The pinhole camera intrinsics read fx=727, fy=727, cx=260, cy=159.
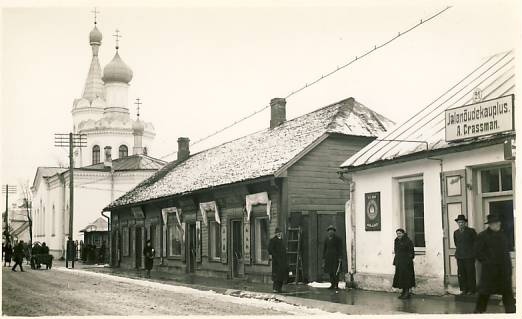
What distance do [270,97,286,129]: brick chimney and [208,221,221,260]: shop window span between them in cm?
406

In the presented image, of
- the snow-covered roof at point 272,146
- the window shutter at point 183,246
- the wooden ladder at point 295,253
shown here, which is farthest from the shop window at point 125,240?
the wooden ladder at point 295,253

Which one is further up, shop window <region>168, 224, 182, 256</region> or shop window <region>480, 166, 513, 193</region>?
shop window <region>480, 166, 513, 193</region>

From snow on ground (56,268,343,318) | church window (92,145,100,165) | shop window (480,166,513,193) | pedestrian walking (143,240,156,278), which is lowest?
snow on ground (56,268,343,318)

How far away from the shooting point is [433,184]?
14.6m

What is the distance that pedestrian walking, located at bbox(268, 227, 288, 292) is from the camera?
1703 centimetres

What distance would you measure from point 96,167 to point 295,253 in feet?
98.6

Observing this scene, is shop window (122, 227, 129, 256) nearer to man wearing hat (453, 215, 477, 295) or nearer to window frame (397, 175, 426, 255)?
window frame (397, 175, 426, 255)

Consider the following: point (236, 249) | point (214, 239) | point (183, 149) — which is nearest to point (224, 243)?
point (236, 249)

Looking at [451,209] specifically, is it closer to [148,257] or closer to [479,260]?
[479,260]

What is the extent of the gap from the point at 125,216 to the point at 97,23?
19727mm

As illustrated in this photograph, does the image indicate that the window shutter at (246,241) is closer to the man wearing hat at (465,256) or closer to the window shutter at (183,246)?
the window shutter at (183,246)

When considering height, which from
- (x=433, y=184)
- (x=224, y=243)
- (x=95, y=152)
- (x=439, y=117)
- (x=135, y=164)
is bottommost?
(x=224, y=243)

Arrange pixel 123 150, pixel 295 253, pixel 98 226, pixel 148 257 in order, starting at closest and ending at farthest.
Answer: pixel 295 253 < pixel 148 257 < pixel 98 226 < pixel 123 150

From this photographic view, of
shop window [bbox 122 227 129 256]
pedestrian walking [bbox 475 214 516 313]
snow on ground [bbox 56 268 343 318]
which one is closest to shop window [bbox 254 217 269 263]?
snow on ground [bbox 56 268 343 318]
